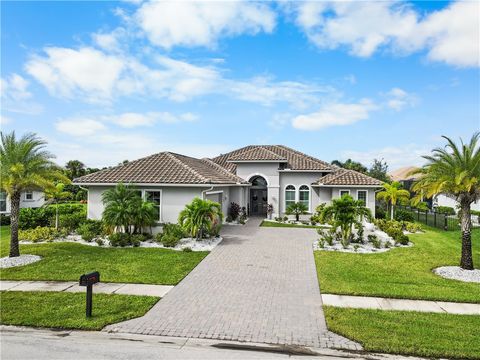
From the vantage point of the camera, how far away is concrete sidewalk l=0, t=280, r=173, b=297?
9938 mm

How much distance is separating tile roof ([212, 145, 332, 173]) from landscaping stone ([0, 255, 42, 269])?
17575 millimetres

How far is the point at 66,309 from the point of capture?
8539mm

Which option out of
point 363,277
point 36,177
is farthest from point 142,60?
point 363,277

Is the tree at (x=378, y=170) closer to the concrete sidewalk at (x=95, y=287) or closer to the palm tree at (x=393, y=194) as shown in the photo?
the palm tree at (x=393, y=194)

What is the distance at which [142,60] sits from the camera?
58.5ft

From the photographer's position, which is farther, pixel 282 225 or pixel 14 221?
pixel 282 225

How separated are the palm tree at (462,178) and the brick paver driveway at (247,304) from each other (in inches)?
227

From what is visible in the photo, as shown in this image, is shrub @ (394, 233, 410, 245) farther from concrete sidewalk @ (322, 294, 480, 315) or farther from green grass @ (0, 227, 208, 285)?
green grass @ (0, 227, 208, 285)

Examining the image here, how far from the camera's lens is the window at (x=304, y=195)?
27.5m

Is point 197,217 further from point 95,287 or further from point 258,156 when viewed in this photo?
point 258,156

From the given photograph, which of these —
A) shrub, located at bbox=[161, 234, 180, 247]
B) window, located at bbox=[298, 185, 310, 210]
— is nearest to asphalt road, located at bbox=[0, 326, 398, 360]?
shrub, located at bbox=[161, 234, 180, 247]

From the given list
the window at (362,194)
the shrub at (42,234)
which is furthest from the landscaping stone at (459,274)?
the shrub at (42,234)

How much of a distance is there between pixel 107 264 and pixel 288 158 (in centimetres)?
2029

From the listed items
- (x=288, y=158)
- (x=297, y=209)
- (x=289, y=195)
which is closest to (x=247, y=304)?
(x=297, y=209)
